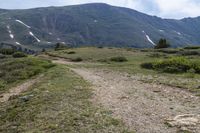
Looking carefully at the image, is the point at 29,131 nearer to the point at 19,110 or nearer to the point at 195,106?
the point at 19,110

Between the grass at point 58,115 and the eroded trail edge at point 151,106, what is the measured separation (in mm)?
789

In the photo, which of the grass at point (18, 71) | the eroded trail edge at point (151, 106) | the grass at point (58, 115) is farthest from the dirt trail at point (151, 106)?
the grass at point (18, 71)

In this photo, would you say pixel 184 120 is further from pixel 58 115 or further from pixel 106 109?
pixel 58 115

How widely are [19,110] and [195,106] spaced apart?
8.60 m

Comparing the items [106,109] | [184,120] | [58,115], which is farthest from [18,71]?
[184,120]

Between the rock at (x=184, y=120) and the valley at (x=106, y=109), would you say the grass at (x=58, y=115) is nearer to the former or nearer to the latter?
the valley at (x=106, y=109)

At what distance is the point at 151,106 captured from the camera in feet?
61.8

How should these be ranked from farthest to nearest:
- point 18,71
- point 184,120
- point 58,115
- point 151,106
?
point 18,71 < point 151,106 < point 58,115 < point 184,120

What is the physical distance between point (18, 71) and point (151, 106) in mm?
23748

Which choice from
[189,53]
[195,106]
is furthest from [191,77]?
[189,53]

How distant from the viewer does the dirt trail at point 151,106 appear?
1511cm

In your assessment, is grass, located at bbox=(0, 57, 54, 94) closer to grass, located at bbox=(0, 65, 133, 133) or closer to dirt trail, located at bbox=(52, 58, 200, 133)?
grass, located at bbox=(0, 65, 133, 133)

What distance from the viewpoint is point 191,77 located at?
33.1 meters

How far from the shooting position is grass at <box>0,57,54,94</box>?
116ft
